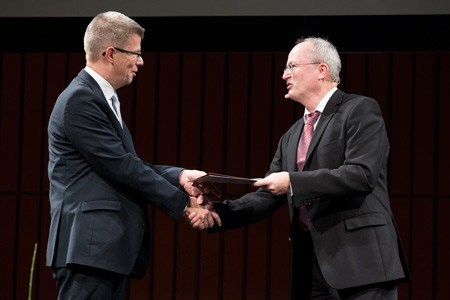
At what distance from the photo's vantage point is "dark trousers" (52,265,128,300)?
186 cm

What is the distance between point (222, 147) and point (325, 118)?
8.90ft

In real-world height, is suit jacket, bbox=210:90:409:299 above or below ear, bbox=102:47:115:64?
below

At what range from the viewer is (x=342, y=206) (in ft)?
6.89

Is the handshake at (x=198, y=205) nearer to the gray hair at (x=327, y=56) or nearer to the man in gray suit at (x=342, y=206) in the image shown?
the man in gray suit at (x=342, y=206)

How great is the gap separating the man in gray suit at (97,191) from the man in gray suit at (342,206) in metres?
0.49

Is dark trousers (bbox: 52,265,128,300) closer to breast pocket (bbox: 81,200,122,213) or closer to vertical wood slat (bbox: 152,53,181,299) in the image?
breast pocket (bbox: 81,200,122,213)

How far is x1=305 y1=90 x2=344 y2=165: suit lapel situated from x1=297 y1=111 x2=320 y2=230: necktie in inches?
3.8

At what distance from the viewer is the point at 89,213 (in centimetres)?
188

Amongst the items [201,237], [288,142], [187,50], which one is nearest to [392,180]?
[201,237]

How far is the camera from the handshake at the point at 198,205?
96.5 inches

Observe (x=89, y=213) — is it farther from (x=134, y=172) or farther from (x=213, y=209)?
(x=213, y=209)

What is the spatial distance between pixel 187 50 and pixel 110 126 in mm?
2993

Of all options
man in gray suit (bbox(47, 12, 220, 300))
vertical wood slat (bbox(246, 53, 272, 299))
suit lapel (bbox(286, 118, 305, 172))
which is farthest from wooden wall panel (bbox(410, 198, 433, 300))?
man in gray suit (bbox(47, 12, 220, 300))

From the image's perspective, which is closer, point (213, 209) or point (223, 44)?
point (213, 209)
